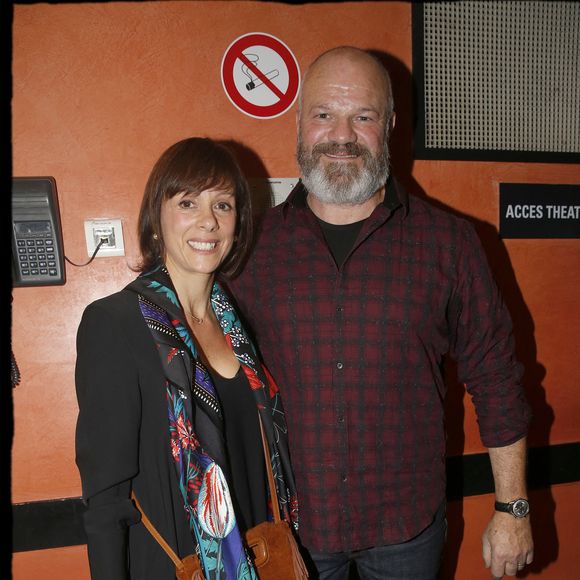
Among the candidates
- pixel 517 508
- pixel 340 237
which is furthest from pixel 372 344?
pixel 517 508

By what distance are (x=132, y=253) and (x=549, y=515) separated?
233 cm

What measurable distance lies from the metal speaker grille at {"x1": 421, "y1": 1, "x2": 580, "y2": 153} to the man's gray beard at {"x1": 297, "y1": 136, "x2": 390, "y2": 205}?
640 mm

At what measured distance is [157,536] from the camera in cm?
108

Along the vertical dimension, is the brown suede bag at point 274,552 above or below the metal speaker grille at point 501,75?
below

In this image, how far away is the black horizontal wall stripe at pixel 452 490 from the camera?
67.0 inches

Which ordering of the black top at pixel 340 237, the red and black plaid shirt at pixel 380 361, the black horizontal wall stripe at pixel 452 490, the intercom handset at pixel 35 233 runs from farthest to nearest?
the black horizontal wall stripe at pixel 452 490 → the intercom handset at pixel 35 233 → the black top at pixel 340 237 → the red and black plaid shirt at pixel 380 361

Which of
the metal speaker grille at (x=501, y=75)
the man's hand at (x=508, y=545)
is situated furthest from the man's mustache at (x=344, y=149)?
the man's hand at (x=508, y=545)

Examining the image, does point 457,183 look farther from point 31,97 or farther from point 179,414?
point 31,97

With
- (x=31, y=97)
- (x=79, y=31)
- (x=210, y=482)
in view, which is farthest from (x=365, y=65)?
(x=210, y=482)

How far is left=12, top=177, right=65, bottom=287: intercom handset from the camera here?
159 cm

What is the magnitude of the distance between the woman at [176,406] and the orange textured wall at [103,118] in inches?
20.8

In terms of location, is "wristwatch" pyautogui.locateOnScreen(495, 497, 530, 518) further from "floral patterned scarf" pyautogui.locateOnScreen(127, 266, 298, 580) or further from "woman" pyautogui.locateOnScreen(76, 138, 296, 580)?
"floral patterned scarf" pyautogui.locateOnScreen(127, 266, 298, 580)

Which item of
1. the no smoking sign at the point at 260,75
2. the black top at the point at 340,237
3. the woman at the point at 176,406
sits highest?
the no smoking sign at the point at 260,75

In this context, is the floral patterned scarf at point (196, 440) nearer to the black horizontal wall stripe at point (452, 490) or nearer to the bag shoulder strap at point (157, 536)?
the bag shoulder strap at point (157, 536)
